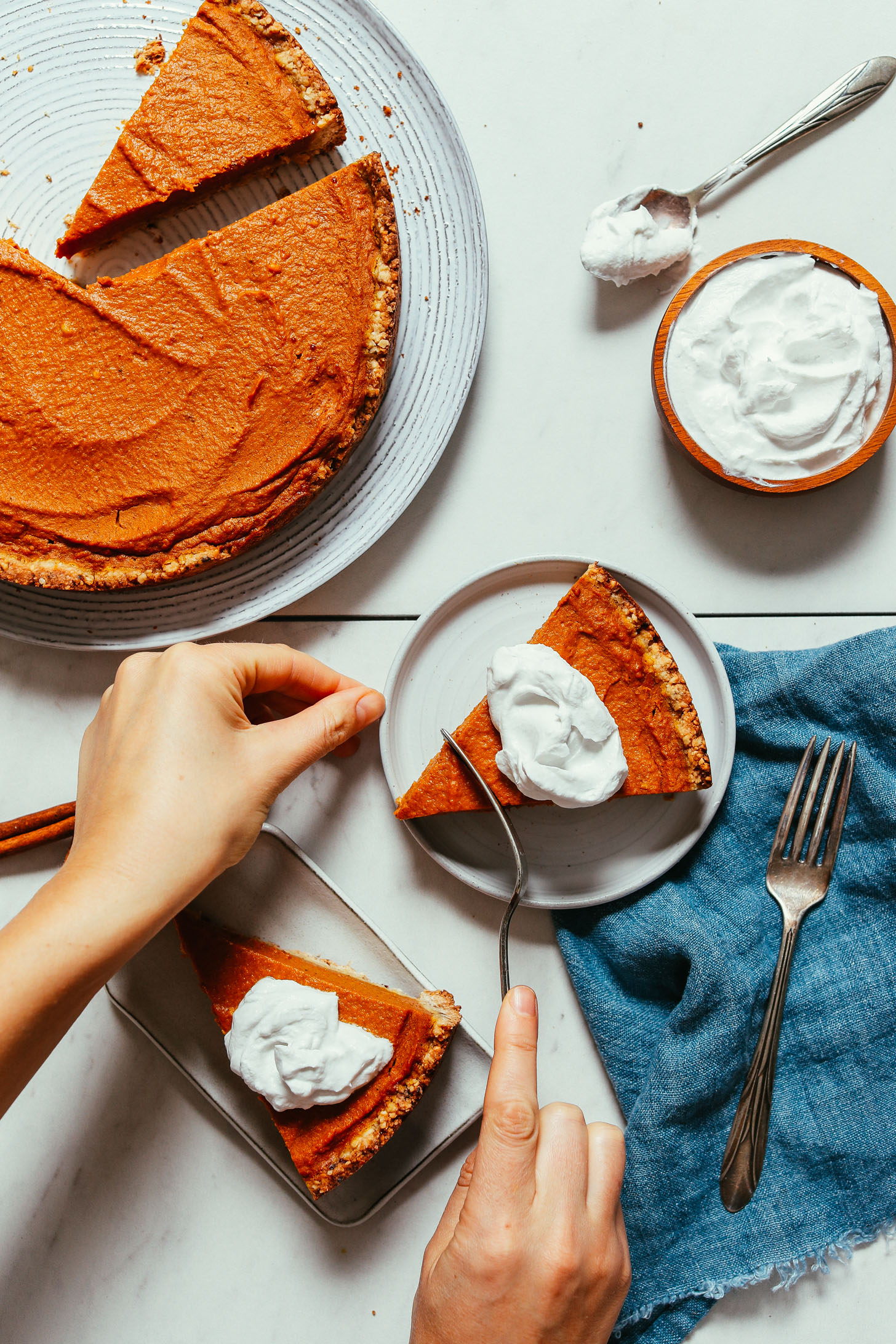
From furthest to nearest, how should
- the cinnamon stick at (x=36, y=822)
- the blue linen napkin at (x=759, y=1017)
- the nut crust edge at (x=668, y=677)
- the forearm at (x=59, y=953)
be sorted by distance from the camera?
the cinnamon stick at (x=36, y=822), the blue linen napkin at (x=759, y=1017), the nut crust edge at (x=668, y=677), the forearm at (x=59, y=953)

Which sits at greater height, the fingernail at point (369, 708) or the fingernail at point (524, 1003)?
the fingernail at point (369, 708)

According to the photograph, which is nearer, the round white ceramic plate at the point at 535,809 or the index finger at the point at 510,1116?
the index finger at the point at 510,1116

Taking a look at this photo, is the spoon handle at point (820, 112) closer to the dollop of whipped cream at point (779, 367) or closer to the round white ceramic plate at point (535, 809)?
the dollop of whipped cream at point (779, 367)

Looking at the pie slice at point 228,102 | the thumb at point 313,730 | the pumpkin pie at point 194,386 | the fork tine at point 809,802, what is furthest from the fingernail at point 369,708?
the pie slice at point 228,102

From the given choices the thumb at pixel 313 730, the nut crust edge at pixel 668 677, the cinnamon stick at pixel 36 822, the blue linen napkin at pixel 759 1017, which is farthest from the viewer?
the cinnamon stick at pixel 36 822

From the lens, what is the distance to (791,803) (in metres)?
2.35

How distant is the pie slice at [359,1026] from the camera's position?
2230 millimetres

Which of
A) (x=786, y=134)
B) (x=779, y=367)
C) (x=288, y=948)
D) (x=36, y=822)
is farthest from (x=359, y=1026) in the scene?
(x=786, y=134)

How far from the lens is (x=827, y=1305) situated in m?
2.45

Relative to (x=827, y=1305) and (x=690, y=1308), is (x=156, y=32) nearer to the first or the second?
(x=690, y=1308)

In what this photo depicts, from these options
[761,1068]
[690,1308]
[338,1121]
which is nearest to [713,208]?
[761,1068]

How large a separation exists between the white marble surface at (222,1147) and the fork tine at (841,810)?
1.21 ft

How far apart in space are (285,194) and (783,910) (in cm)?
233

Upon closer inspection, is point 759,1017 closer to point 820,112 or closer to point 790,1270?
point 790,1270
